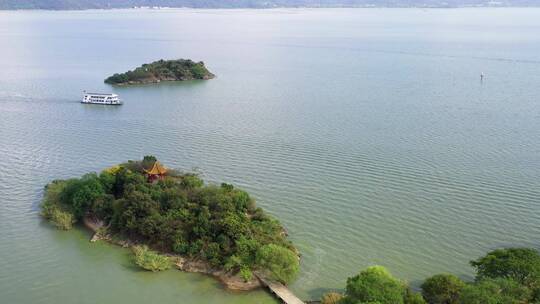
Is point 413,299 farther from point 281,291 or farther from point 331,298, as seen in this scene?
point 281,291

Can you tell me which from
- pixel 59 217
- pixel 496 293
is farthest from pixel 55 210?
pixel 496 293

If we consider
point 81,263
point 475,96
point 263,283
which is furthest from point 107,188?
point 475,96

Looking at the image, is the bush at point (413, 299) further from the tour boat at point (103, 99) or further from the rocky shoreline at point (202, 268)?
the tour boat at point (103, 99)

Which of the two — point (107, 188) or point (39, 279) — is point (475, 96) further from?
point (39, 279)

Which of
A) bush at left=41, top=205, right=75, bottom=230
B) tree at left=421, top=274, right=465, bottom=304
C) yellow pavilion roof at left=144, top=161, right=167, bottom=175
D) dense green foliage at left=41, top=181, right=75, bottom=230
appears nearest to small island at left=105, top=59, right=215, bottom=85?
dense green foliage at left=41, top=181, right=75, bottom=230

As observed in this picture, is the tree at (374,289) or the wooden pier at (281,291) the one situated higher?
the tree at (374,289)

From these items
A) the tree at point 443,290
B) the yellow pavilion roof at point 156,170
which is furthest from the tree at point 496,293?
the yellow pavilion roof at point 156,170

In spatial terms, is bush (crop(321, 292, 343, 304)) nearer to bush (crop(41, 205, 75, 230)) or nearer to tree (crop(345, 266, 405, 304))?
tree (crop(345, 266, 405, 304))
